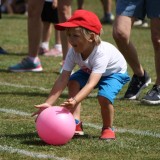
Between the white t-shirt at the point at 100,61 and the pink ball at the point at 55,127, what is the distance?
52 cm

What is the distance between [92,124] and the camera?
6.70m

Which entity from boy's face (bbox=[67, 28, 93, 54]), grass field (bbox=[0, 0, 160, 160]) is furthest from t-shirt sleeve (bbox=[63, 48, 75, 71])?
grass field (bbox=[0, 0, 160, 160])

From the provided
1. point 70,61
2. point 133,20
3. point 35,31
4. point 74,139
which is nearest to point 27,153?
point 74,139

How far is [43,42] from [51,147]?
6.84m

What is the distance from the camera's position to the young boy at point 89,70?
5.87 metres

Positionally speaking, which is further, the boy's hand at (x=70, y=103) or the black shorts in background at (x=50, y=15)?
the black shorts in background at (x=50, y=15)

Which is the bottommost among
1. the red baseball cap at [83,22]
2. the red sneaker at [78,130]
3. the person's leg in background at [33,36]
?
the person's leg in background at [33,36]

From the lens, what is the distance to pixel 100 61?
236 inches

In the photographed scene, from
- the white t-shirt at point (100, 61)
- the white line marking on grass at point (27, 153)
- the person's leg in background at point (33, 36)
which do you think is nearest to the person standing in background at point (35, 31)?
the person's leg in background at point (33, 36)

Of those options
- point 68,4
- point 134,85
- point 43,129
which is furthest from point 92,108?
point 68,4

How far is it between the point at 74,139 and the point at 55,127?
0.40 meters

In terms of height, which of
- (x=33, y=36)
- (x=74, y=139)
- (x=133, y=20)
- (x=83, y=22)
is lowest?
(x=33, y=36)

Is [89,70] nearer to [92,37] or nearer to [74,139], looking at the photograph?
[92,37]

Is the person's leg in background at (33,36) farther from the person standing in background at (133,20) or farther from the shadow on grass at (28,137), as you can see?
the shadow on grass at (28,137)
